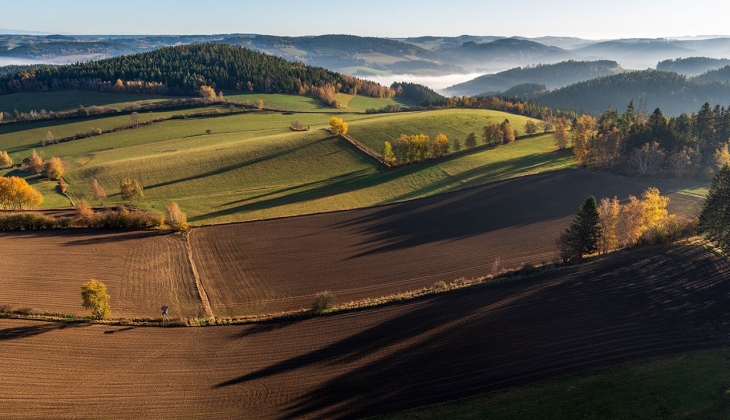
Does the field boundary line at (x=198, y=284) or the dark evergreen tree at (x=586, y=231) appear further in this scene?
the dark evergreen tree at (x=586, y=231)

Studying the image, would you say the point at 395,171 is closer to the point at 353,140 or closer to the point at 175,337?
the point at 353,140

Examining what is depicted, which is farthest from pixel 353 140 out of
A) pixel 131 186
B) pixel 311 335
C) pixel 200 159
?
pixel 311 335

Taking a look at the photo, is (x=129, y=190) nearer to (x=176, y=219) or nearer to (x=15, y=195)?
(x=15, y=195)

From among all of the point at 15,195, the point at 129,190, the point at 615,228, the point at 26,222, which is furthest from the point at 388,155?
the point at 15,195

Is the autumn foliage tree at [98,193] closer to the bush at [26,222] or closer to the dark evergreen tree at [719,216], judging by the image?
the bush at [26,222]

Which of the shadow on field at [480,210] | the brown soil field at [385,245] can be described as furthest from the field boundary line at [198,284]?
the shadow on field at [480,210]

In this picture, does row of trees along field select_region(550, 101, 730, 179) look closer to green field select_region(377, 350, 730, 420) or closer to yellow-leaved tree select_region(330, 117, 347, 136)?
yellow-leaved tree select_region(330, 117, 347, 136)

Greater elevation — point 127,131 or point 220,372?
point 127,131
